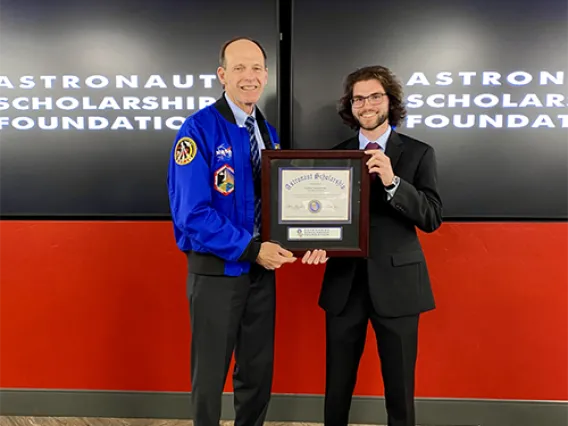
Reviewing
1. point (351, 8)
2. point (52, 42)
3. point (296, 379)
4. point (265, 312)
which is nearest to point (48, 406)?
point (296, 379)

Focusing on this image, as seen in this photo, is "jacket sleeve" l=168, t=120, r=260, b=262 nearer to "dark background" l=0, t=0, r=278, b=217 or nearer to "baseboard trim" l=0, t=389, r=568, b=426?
"dark background" l=0, t=0, r=278, b=217

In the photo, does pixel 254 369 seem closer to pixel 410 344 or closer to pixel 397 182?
pixel 410 344

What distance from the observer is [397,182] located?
1553 millimetres

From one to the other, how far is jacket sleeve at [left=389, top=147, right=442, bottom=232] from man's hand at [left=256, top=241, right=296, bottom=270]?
402 mm

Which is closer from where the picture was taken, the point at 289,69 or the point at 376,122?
the point at 376,122

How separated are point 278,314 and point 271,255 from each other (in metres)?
0.82

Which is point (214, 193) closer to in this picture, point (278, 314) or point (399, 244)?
point (399, 244)

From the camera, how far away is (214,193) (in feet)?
5.17

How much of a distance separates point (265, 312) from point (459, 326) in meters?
1.06

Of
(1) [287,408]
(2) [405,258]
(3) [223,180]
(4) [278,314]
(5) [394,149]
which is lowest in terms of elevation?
(1) [287,408]

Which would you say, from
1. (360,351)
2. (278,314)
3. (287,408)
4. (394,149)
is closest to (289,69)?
(394,149)

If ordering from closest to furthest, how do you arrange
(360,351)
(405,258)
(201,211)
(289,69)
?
1. (201,211)
2. (405,258)
3. (360,351)
4. (289,69)

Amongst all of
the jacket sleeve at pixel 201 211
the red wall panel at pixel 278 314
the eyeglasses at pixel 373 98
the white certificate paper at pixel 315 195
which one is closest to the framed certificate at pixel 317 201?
the white certificate paper at pixel 315 195

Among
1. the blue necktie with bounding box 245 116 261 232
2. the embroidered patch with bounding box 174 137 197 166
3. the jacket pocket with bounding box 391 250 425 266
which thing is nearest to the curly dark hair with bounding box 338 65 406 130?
the blue necktie with bounding box 245 116 261 232
